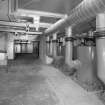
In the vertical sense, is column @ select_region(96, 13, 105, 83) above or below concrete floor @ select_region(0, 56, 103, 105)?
above

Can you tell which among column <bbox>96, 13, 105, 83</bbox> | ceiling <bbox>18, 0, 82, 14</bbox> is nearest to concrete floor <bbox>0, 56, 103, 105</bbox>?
column <bbox>96, 13, 105, 83</bbox>

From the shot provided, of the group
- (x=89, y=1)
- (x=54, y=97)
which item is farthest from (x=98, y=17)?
(x=54, y=97)

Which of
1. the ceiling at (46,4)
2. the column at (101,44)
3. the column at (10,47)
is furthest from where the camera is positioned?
the column at (10,47)

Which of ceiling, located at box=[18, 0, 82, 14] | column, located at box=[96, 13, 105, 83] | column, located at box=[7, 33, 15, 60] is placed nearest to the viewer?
column, located at box=[96, 13, 105, 83]

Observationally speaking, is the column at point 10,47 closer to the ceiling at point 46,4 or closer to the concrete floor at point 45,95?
the concrete floor at point 45,95

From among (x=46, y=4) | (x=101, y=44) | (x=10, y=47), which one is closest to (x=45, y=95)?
(x=101, y=44)

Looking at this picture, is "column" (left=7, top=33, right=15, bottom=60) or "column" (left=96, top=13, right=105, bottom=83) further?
"column" (left=7, top=33, right=15, bottom=60)

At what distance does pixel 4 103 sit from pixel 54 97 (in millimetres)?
913

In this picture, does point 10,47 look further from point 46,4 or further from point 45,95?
point 45,95

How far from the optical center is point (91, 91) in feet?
8.14

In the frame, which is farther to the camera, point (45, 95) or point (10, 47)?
point (10, 47)

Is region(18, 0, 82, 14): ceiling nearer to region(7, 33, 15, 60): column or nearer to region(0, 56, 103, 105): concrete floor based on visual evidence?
region(0, 56, 103, 105): concrete floor

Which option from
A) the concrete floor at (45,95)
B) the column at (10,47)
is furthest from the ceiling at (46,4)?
the column at (10,47)

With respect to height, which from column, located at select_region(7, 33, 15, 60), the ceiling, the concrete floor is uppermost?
the ceiling
